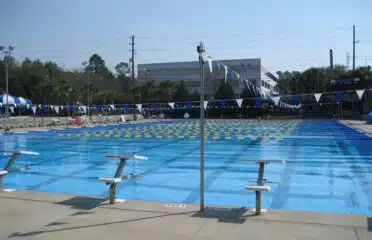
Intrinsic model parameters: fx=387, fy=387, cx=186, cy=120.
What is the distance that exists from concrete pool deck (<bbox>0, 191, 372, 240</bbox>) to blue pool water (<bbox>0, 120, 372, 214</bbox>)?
90.4 inches

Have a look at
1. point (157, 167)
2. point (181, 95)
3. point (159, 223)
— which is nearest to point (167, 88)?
point (181, 95)

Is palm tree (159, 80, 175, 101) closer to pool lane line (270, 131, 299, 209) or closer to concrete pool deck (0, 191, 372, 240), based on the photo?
pool lane line (270, 131, 299, 209)

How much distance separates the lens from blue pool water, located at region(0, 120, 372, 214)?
27.0 feet

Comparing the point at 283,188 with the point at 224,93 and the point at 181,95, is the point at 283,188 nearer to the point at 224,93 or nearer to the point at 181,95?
the point at 224,93

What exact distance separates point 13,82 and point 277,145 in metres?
55.3

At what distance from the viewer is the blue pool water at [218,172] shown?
8.22m

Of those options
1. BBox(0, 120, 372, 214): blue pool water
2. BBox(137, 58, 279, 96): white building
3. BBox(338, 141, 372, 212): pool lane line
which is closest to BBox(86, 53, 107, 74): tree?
BBox(137, 58, 279, 96): white building

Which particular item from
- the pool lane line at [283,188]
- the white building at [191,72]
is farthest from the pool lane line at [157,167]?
the white building at [191,72]

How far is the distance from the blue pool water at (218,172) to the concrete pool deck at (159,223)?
7.53ft

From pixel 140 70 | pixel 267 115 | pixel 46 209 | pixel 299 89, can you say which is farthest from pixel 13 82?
pixel 46 209

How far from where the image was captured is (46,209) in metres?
5.66

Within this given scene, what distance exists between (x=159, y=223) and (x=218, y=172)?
6.59 m

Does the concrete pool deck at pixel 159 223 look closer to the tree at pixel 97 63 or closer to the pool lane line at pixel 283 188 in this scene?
the pool lane line at pixel 283 188

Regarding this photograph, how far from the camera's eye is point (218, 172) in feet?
37.4
